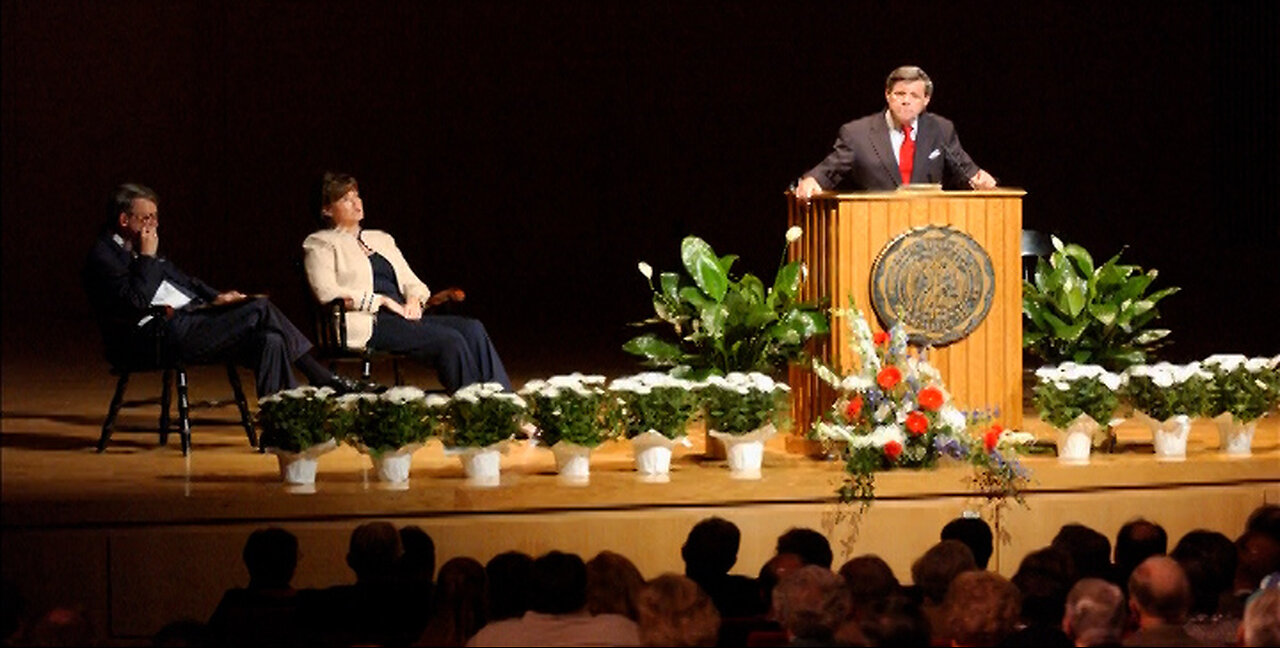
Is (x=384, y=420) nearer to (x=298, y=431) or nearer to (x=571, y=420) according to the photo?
(x=298, y=431)

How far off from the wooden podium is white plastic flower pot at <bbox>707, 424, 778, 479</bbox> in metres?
0.38

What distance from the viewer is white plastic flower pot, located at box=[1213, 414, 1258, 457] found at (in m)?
6.96

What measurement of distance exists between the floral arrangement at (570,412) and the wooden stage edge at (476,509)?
139mm

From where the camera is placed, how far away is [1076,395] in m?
6.84

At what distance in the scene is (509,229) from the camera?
43.7ft

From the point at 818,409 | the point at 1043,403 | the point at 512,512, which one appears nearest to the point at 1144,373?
the point at 1043,403

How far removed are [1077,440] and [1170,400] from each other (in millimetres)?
327

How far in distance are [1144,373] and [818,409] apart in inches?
41.7

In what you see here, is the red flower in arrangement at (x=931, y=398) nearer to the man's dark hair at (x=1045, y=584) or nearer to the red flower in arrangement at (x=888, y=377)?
the red flower in arrangement at (x=888, y=377)

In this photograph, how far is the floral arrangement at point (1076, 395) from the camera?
6.81 meters

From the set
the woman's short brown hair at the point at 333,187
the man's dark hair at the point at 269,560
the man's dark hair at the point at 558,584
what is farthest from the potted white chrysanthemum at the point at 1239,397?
the man's dark hair at the point at 269,560

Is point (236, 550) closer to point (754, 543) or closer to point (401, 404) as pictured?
point (401, 404)

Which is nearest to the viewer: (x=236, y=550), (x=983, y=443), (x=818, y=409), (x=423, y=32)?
(x=236, y=550)

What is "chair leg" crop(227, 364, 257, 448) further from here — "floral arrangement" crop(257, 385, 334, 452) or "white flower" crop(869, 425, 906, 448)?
"white flower" crop(869, 425, 906, 448)
